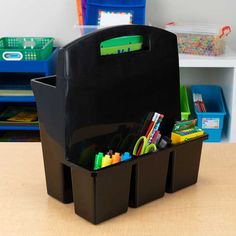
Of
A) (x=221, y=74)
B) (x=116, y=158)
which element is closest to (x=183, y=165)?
(x=116, y=158)

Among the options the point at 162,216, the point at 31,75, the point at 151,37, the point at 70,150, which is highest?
the point at 151,37

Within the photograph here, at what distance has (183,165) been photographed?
0.87m

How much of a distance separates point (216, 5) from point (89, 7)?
2.14ft

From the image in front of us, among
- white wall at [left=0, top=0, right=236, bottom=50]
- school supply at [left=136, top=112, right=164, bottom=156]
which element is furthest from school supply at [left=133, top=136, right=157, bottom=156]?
white wall at [left=0, top=0, right=236, bottom=50]

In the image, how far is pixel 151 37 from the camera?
2.70 feet

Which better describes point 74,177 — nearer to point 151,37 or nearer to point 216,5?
point 151,37

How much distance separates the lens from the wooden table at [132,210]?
726mm

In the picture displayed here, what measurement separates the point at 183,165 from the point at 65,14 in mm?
1696

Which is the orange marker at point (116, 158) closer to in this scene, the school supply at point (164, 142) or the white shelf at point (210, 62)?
the school supply at point (164, 142)

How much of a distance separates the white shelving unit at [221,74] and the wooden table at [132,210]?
116 cm

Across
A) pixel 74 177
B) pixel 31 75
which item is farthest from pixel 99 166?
pixel 31 75

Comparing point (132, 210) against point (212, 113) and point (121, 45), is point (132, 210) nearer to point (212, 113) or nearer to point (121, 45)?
point (121, 45)

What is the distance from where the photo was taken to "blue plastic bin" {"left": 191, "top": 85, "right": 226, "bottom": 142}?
2.18 meters

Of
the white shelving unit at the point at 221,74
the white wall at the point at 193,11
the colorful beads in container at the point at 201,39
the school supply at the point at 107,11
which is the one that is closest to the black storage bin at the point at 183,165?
the white shelving unit at the point at 221,74
